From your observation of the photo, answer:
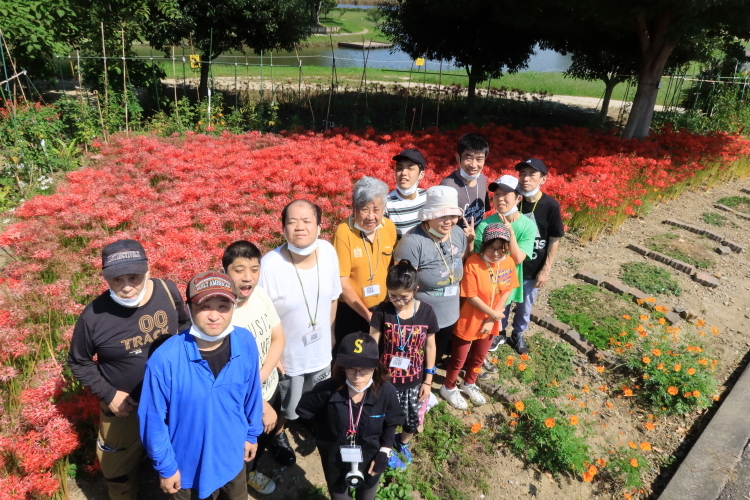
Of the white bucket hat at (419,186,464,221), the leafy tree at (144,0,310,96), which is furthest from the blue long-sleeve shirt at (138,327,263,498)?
the leafy tree at (144,0,310,96)

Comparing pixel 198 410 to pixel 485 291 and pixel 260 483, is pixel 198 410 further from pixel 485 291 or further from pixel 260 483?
pixel 485 291

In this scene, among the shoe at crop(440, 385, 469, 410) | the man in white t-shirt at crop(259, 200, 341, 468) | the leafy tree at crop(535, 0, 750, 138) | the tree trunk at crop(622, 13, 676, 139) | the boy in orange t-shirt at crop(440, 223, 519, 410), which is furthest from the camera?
the tree trunk at crop(622, 13, 676, 139)

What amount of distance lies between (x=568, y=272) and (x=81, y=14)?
10.5m

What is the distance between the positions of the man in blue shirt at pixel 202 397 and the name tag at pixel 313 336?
0.58 m

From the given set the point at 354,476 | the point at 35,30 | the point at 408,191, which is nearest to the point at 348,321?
the point at 408,191

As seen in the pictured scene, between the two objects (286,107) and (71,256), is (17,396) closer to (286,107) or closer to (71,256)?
(71,256)

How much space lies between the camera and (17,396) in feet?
9.65

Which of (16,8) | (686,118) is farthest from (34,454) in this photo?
(686,118)

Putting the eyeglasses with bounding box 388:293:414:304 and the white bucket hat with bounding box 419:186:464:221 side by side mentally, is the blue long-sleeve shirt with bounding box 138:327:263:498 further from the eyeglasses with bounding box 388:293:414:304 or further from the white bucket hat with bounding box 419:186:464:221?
the white bucket hat with bounding box 419:186:464:221

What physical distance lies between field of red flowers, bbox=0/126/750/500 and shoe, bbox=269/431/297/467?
44.9 inches

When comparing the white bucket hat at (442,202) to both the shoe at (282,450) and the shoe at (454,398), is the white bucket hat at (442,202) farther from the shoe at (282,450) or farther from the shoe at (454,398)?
the shoe at (282,450)

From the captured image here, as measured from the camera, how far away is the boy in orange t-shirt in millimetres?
3176

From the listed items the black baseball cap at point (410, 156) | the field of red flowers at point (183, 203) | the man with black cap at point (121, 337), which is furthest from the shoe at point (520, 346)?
the man with black cap at point (121, 337)

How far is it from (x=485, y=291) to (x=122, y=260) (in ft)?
7.41
